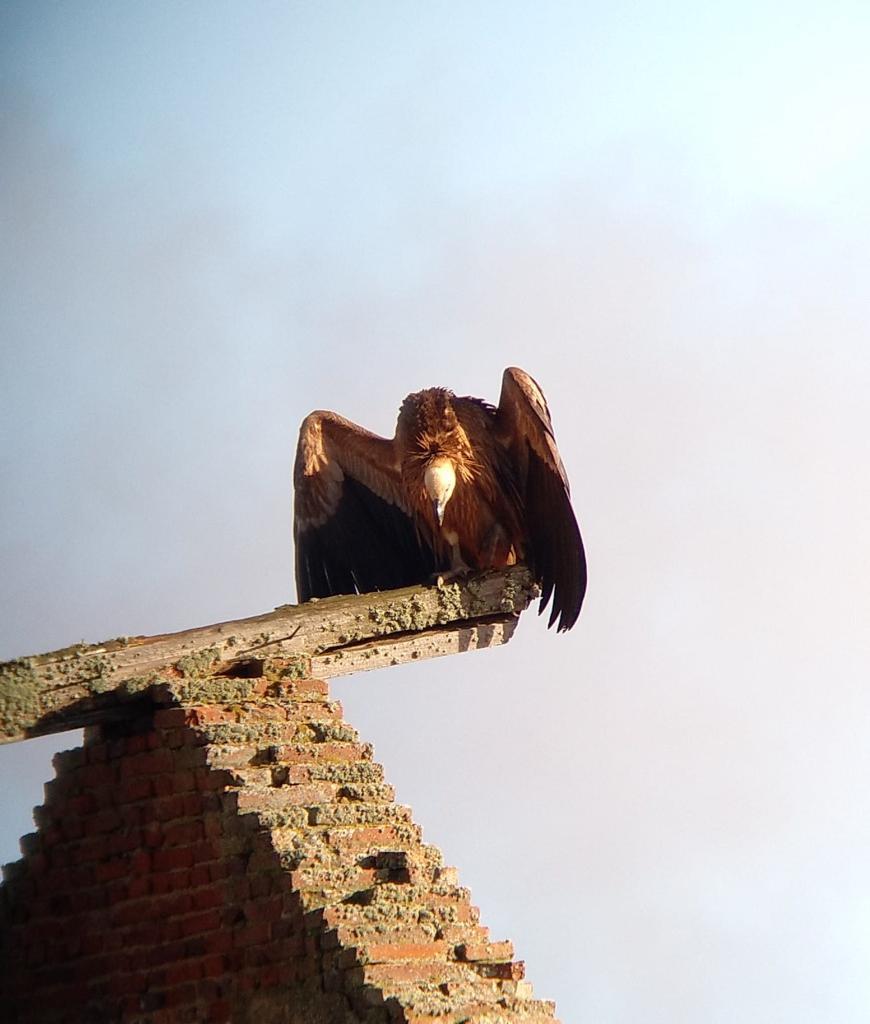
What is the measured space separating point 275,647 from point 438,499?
1857mm

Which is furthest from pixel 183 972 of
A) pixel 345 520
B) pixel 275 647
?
pixel 345 520

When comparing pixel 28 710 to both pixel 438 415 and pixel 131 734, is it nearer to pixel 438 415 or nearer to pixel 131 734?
pixel 131 734

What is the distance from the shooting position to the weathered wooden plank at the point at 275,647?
5.83 m

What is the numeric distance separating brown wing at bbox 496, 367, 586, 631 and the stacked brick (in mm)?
1795

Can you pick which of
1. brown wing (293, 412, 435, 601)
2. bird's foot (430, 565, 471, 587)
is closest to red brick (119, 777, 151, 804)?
bird's foot (430, 565, 471, 587)

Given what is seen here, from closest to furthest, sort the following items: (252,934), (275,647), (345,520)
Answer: (252,934), (275,647), (345,520)

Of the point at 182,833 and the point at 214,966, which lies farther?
the point at 182,833

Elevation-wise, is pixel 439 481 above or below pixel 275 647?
above

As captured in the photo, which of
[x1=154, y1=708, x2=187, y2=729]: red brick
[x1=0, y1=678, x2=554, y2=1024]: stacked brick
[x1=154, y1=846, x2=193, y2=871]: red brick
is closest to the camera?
[x1=0, y1=678, x2=554, y2=1024]: stacked brick

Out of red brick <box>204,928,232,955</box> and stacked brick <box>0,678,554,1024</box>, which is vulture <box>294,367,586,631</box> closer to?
stacked brick <box>0,678,554,1024</box>

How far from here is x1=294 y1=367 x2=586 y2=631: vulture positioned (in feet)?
26.5

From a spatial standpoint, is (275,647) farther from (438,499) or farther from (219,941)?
(438,499)

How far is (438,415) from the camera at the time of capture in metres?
8.23

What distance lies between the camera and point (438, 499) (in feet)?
26.7
